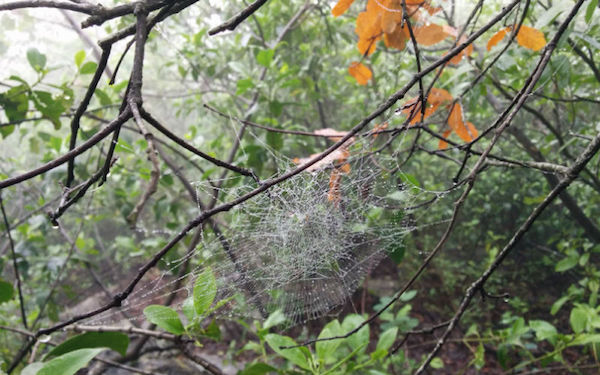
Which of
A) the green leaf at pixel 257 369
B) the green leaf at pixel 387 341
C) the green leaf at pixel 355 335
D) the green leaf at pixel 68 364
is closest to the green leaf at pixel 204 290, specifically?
the green leaf at pixel 68 364

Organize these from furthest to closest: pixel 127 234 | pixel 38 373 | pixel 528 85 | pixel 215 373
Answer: pixel 127 234, pixel 215 373, pixel 528 85, pixel 38 373

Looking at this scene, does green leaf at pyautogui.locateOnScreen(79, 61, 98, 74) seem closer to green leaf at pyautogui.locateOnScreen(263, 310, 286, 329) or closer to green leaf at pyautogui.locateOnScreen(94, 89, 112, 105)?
green leaf at pyautogui.locateOnScreen(94, 89, 112, 105)

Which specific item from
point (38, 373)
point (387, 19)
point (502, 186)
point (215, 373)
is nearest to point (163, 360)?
point (215, 373)

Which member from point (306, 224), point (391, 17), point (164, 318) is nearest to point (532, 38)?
point (391, 17)

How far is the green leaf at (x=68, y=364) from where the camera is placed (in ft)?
1.79

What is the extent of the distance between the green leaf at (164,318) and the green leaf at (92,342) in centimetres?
10

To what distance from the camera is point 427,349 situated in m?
2.57

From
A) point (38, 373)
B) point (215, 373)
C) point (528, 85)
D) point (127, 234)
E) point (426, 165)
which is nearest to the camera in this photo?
point (38, 373)

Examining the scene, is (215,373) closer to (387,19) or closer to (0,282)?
(0,282)

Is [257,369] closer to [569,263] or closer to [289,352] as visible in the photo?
[289,352]

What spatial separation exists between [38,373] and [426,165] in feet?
11.2

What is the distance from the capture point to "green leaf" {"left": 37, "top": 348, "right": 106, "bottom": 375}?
547mm

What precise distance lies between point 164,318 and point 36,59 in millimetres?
985

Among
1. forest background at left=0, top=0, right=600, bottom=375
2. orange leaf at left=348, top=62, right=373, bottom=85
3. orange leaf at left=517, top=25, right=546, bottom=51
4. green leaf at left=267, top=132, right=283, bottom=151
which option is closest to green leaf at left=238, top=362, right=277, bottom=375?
forest background at left=0, top=0, right=600, bottom=375
